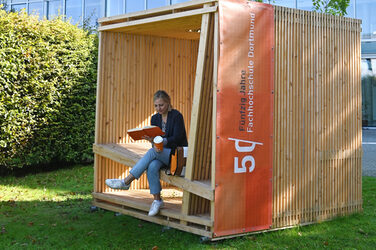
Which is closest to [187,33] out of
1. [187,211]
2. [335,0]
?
[187,211]

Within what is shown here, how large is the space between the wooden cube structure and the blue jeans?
13cm

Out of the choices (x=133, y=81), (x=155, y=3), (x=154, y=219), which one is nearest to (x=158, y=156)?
(x=154, y=219)

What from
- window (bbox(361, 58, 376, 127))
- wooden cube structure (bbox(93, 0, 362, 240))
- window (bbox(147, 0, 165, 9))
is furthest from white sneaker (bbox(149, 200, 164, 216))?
window (bbox(361, 58, 376, 127))

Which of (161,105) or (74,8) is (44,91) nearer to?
(161,105)

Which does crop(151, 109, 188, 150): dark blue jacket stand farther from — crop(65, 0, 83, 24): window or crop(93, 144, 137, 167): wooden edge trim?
crop(65, 0, 83, 24): window

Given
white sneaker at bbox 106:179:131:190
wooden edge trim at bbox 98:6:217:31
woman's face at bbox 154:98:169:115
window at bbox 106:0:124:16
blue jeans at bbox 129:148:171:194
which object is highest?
window at bbox 106:0:124:16

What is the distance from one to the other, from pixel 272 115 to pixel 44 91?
5.38 m

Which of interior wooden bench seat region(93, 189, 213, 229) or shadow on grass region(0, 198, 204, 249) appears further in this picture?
interior wooden bench seat region(93, 189, 213, 229)

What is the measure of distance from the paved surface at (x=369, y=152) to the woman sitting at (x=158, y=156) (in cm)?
571

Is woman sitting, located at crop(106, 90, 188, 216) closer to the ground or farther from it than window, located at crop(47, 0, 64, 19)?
closer to the ground

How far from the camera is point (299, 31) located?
18.5 feet

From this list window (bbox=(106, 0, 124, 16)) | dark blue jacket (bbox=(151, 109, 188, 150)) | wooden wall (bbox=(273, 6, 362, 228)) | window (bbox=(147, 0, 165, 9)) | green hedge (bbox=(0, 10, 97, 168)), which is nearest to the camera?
wooden wall (bbox=(273, 6, 362, 228))

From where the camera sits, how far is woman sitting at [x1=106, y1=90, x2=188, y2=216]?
5.57m

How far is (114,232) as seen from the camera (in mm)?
5539
